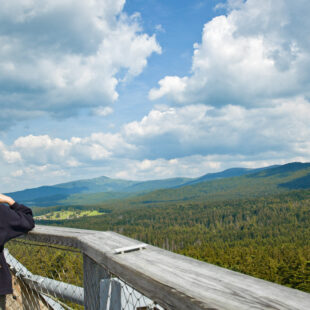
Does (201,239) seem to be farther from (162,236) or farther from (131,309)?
(131,309)

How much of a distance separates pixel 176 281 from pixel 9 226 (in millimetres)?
2422

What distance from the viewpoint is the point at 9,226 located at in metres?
3.16

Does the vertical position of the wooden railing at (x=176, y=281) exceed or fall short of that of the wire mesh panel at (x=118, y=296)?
it exceeds it

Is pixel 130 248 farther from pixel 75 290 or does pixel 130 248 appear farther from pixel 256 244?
pixel 256 244

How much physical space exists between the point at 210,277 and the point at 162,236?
151211mm

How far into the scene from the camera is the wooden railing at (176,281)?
47.5 inches

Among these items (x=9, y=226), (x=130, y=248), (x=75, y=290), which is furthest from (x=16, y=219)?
(x=130, y=248)

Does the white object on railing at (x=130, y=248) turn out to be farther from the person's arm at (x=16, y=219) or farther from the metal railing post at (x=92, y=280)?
the person's arm at (x=16, y=219)

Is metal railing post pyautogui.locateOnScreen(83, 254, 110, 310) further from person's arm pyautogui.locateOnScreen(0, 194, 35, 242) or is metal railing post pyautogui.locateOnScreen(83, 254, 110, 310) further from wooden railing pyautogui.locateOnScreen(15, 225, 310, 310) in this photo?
person's arm pyautogui.locateOnScreen(0, 194, 35, 242)

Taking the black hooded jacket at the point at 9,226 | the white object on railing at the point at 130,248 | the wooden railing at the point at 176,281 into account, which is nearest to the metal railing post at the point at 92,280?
the wooden railing at the point at 176,281

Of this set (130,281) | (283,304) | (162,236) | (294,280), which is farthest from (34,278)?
(162,236)

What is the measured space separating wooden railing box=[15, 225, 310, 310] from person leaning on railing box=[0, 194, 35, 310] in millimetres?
1141

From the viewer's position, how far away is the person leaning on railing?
3098 millimetres

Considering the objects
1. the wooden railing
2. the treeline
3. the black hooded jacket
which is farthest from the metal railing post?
the treeline
